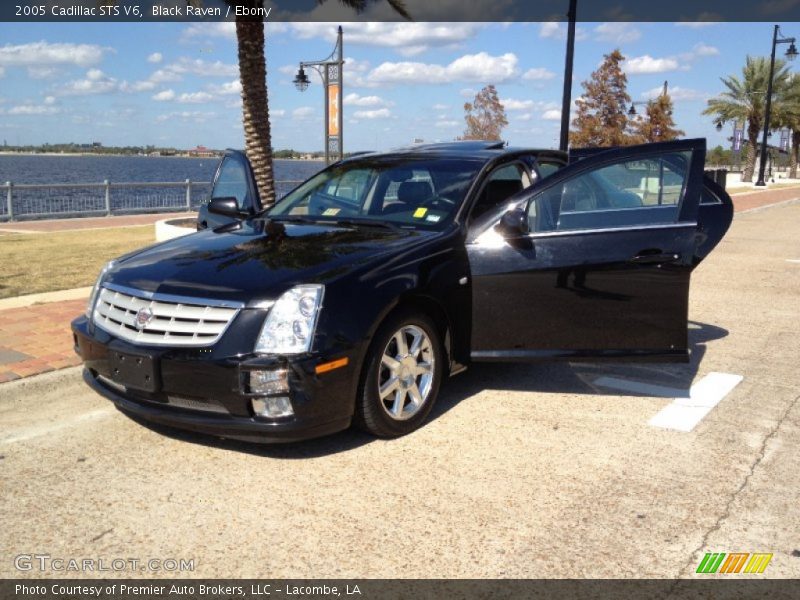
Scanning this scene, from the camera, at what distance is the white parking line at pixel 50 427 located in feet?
13.9

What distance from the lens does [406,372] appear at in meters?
4.23

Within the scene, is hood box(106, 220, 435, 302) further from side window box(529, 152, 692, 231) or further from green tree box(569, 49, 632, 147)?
green tree box(569, 49, 632, 147)

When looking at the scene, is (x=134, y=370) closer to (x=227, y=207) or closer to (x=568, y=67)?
(x=227, y=207)

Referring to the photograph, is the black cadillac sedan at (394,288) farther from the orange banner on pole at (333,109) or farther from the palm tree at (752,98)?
the palm tree at (752,98)

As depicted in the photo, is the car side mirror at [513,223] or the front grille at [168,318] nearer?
the front grille at [168,318]

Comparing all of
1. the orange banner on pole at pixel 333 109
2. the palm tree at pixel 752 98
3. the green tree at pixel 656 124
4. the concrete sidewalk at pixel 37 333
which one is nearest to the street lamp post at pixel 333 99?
the orange banner on pole at pixel 333 109

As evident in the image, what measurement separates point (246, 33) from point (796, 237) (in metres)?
12.2

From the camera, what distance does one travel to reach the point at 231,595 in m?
2.74

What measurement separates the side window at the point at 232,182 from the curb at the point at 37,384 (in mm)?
1901

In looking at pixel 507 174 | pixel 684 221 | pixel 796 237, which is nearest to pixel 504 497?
pixel 684 221

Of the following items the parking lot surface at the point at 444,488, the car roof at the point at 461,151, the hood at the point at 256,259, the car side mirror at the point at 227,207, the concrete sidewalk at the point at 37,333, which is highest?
the car roof at the point at 461,151

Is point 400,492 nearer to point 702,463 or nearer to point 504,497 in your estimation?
point 504,497

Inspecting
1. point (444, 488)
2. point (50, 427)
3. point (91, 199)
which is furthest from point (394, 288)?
point (91, 199)

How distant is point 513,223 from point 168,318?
6.88 feet
